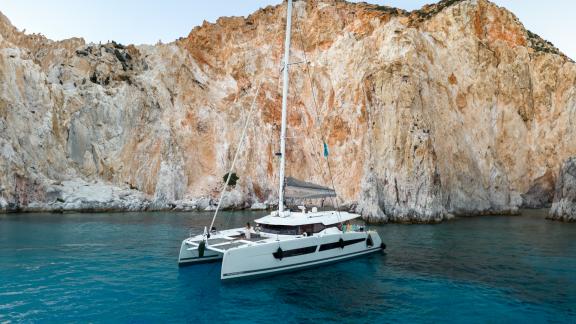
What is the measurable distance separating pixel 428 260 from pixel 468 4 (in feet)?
180

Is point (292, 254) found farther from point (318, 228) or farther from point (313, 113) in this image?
point (313, 113)

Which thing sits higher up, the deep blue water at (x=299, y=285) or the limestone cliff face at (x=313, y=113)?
the limestone cliff face at (x=313, y=113)

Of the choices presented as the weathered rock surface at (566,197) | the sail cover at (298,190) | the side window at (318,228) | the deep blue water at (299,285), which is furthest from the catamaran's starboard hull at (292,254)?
the weathered rock surface at (566,197)

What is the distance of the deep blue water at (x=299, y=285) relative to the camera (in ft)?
49.3

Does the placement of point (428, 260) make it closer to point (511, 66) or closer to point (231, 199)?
point (231, 199)

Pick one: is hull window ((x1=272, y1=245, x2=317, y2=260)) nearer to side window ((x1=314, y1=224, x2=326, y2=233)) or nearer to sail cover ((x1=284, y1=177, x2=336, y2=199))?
side window ((x1=314, y1=224, x2=326, y2=233))

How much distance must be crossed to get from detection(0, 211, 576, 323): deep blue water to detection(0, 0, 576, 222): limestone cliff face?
717 inches

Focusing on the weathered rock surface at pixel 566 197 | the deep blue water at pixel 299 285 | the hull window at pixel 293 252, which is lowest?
the deep blue water at pixel 299 285

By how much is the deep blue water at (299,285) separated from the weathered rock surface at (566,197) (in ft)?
50.8

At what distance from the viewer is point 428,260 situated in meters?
24.2

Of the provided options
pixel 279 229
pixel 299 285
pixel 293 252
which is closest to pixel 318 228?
pixel 279 229

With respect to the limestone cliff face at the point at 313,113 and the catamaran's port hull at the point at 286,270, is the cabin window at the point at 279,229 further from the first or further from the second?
the limestone cliff face at the point at 313,113

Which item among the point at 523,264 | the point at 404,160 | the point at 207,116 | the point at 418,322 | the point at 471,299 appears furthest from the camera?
the point at 207,116

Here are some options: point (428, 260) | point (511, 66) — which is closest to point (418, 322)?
point (428, 260)
